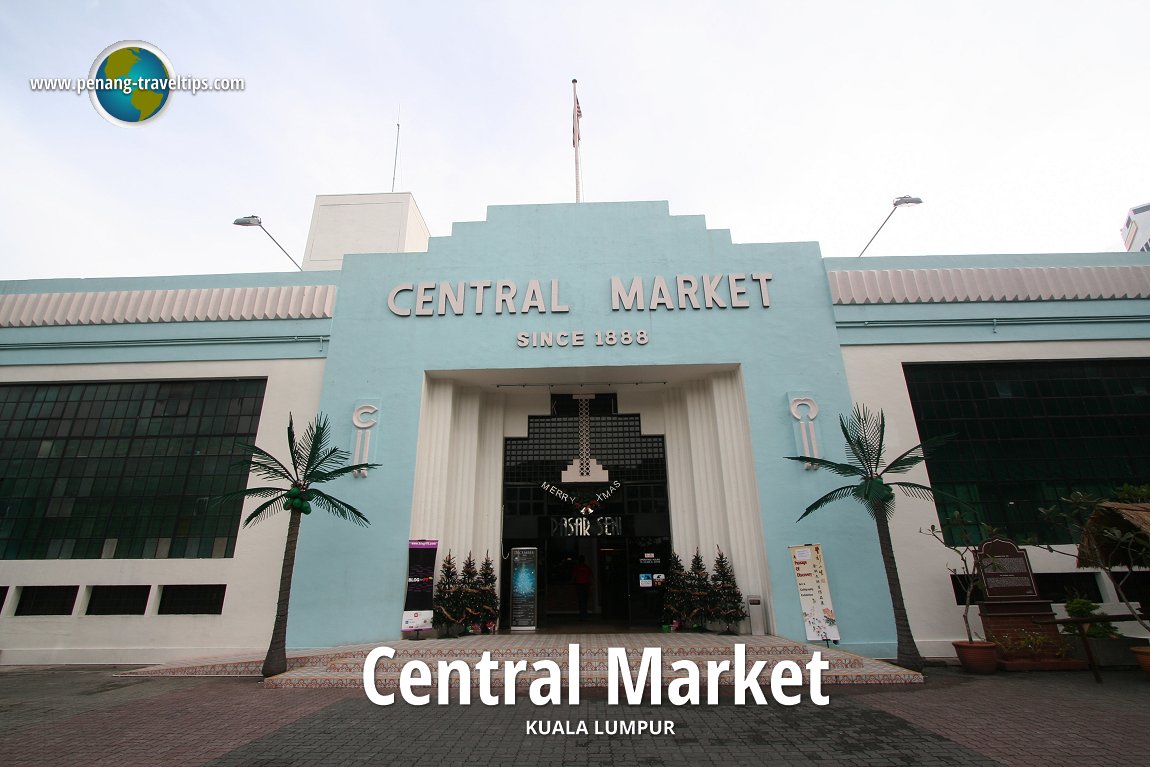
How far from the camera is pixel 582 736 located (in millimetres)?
6613

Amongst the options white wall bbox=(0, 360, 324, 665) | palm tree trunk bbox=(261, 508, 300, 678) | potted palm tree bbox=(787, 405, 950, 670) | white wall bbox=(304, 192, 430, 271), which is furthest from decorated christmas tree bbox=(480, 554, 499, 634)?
white wall bbox=(304, 192, 430, 271)

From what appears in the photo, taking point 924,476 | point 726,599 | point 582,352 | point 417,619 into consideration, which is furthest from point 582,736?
point 924,476

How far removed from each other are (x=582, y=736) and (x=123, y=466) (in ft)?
48.5

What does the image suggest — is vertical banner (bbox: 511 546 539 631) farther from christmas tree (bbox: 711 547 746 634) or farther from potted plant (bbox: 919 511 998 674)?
potted plant (bbox: 919 511 998 674)

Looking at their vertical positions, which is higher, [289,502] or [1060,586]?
[289,502]

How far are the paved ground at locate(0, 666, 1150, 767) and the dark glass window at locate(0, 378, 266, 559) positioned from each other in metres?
5.08

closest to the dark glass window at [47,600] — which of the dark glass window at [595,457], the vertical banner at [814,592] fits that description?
the dark glass window at [595,457]

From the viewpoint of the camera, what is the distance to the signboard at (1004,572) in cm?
1116

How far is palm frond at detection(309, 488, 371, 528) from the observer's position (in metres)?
11.0

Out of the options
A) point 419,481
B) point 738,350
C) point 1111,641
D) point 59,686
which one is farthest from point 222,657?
point 1111,641

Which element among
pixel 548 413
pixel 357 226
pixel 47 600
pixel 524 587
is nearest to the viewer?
pixel 47 600

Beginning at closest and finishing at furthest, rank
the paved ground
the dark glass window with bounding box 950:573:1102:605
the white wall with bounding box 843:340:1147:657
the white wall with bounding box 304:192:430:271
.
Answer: the paved ground
the white wall with bounding box 843:340:1147:657
the dark glass window with bounding box 950:573:1102:605
the white wall with bounding box 304:192:430:271

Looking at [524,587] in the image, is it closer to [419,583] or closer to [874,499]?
[419,583]

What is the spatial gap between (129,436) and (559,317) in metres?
12.3
